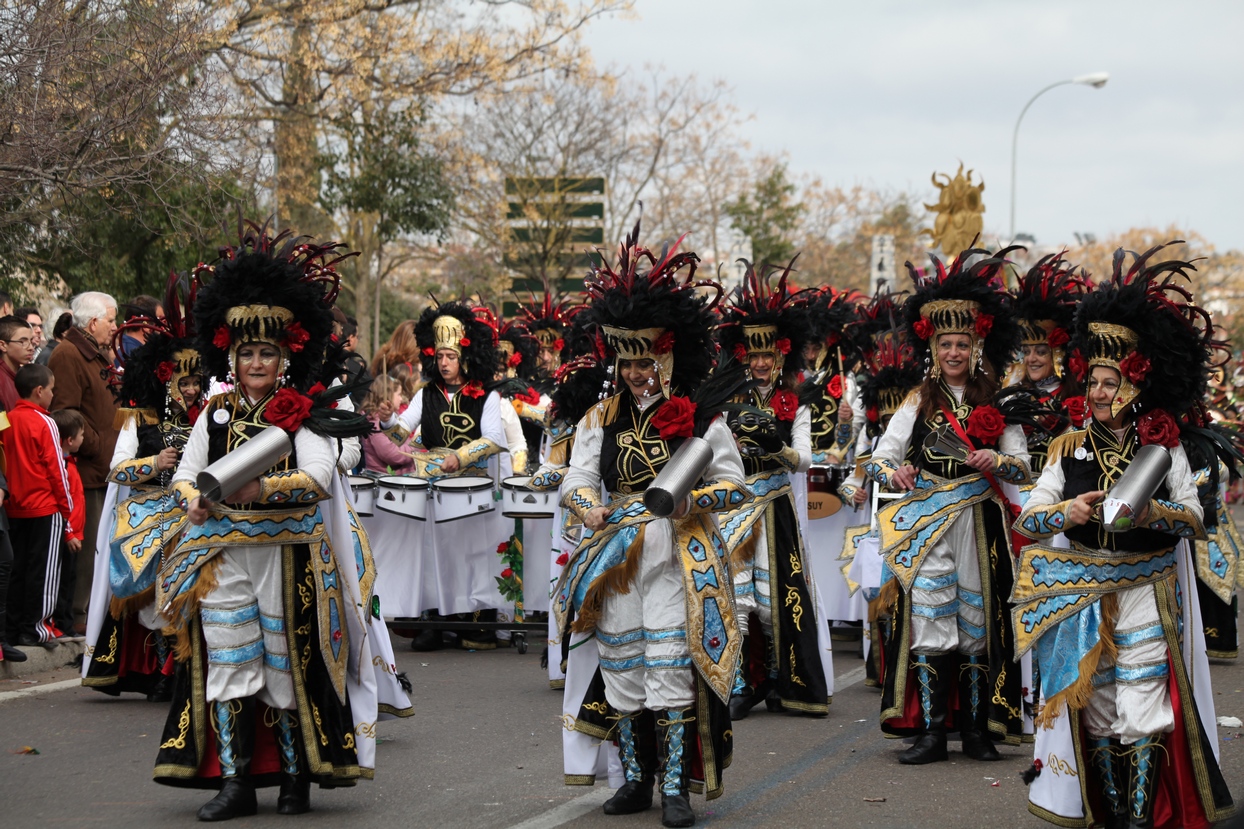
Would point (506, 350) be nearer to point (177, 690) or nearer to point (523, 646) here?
point (523, 646)

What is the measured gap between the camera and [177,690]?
6383 millimetres

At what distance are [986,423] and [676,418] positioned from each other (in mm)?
1985

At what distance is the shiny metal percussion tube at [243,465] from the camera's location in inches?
234

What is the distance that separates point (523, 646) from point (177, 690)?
531cm

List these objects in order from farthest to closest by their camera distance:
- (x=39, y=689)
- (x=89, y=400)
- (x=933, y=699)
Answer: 1. (x=89, y=400)
2. (x=39, y=689)
3. (x=933, y=699)

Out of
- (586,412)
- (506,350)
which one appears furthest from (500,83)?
(586,412)

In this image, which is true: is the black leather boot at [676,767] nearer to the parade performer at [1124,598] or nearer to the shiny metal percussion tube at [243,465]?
the parade performer at [1124,598]

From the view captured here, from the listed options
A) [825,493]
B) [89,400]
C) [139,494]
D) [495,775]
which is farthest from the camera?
[825,493]

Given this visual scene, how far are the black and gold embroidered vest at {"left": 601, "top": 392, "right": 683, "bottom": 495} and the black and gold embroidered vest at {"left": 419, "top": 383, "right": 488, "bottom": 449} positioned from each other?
4.90m

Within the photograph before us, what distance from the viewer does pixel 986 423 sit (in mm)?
7574

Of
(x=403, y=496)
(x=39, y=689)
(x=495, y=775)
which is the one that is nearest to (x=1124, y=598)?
(x=495, y=775)

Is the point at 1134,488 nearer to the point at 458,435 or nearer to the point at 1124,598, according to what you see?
the point at 1124,598

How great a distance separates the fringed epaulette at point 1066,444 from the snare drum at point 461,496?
5619mm

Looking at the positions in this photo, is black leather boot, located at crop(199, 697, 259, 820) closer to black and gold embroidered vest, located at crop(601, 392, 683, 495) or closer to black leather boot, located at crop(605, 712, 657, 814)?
black leather boot, located at crop(605, 712, 657, 814)
